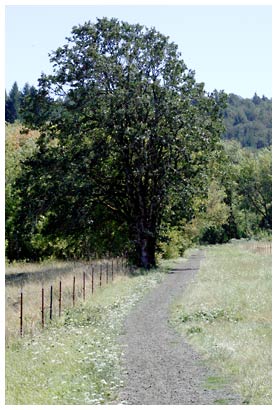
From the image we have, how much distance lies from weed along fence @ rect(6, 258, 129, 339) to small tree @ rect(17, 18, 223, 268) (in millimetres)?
6412

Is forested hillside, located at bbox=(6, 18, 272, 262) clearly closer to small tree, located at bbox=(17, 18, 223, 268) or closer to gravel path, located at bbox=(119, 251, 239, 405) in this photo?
small tree, located at bbox=(17, 18, 223, 268)

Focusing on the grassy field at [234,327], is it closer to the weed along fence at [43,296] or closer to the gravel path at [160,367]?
the gravel path at [160,367]

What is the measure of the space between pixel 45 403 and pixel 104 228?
109 ft

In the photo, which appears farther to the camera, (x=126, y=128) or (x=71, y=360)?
(x=126, y=128)

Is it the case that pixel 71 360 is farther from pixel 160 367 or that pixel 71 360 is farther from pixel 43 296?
pixel 43 296

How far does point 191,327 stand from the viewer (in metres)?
18.1

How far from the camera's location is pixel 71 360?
13648 millimetres

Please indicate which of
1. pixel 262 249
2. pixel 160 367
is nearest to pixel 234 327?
pixel 160 367

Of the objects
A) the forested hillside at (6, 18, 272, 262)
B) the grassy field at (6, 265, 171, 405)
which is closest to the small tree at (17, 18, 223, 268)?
the forested hillside at (6, 18, 272, 262)

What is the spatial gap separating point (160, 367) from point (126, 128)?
1014 inches

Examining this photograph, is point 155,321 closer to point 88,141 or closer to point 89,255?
point 88,141

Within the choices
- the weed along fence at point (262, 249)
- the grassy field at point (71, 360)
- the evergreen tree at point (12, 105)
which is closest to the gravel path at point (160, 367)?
the grassy field at point (71, 360)

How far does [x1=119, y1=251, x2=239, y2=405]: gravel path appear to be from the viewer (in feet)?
36.4

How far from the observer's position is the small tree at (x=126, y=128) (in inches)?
1489
